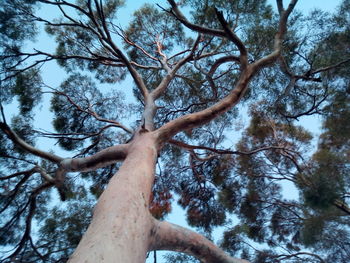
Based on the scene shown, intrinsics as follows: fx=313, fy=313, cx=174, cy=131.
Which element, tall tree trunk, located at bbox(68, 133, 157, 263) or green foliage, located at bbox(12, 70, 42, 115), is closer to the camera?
tall tree trunk, located at bbox(68, 133, 157, 263)

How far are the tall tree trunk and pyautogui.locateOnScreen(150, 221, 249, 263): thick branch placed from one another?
15 centimetres

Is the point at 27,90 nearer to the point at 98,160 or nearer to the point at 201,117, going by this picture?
the point at 98,160

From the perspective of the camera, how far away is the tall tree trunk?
1.24m

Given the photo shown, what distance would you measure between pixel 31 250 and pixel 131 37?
4345 mm

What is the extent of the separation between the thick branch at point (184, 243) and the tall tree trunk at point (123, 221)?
5.8 inches

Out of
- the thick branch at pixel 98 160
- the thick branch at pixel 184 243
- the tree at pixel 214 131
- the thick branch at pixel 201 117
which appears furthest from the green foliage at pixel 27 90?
the thick branch at pixel 184 243

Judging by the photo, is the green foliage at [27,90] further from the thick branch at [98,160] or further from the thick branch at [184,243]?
the thick branch at [184,243]

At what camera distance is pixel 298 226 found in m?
4.62

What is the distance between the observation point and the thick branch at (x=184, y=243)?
1.79m

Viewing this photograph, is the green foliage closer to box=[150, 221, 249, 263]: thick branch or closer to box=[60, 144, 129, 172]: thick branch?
box=[60, 144, 129, 172]: thick branch

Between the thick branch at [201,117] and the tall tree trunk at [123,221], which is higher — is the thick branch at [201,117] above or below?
above

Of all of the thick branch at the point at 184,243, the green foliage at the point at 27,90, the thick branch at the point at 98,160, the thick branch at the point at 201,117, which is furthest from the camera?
the green foliage at the point at 27,90

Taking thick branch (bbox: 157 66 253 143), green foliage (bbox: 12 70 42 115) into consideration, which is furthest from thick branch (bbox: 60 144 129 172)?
green foliage (bbox: 12 70 42 115)

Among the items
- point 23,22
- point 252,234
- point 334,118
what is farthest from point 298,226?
point 23,22
